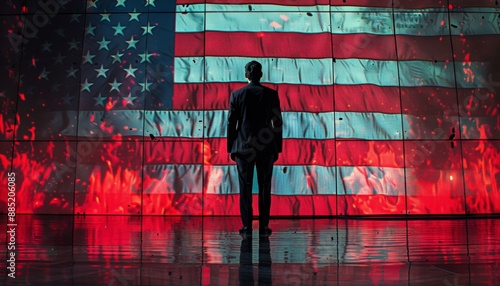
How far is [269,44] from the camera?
27.2ft

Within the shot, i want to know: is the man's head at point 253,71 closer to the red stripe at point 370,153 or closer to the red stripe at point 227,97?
the red stripe at point 227,97

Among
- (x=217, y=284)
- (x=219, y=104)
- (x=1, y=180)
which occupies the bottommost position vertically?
(x=217, y=284)

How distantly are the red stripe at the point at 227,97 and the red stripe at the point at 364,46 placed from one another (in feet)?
2.06

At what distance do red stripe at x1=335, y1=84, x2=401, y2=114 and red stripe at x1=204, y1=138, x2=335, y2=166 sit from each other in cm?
62

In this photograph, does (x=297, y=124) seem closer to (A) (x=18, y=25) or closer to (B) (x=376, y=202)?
(B) (x=376, y=202)

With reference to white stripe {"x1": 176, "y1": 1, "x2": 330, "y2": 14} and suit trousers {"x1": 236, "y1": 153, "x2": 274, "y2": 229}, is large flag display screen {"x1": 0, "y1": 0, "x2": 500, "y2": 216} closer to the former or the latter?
white stripe {"x1": 176, "y1": 1, "x2": 330, "y2": 14}

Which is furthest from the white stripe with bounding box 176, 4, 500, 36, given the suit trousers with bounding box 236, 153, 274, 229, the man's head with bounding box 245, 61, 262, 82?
the suit trousers with bounding box 236, 153, 274, 229

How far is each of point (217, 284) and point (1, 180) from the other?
7.10 metres

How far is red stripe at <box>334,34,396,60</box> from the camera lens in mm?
8281

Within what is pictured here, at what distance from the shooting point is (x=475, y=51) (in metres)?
8.38

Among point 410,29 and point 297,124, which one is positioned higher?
point 410,29

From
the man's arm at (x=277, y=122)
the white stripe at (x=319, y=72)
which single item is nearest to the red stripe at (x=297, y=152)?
the white stripe at (x=319, y=72)

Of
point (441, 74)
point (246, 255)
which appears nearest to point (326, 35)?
point (441, 74)

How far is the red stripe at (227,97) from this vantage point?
8.12m
